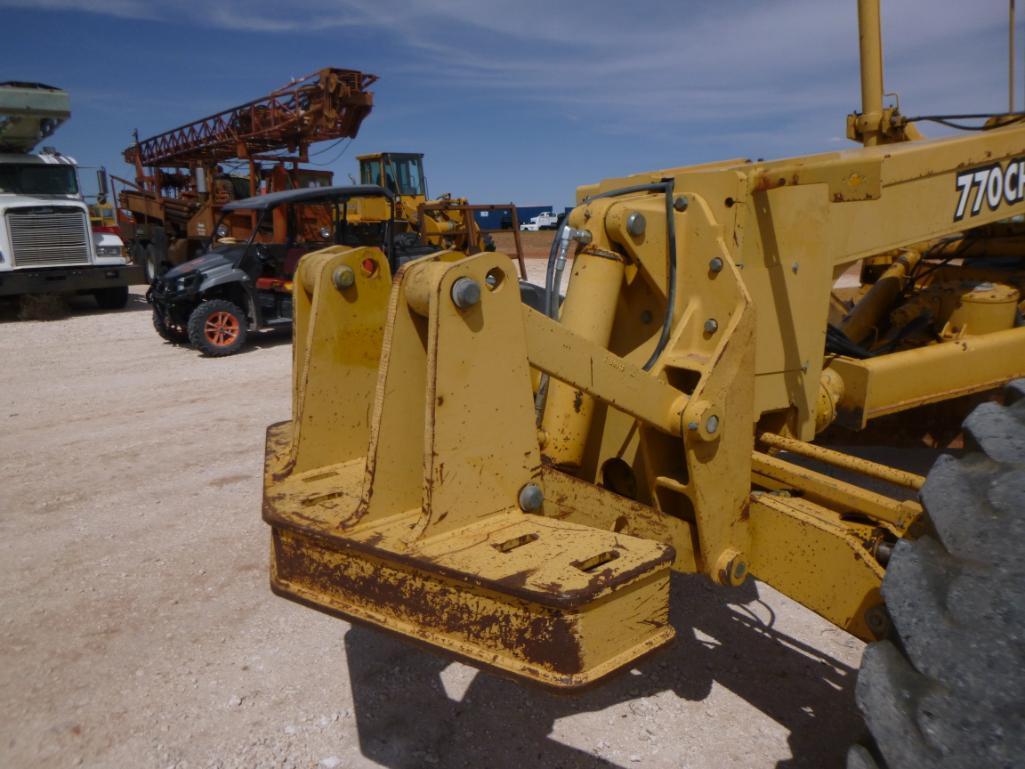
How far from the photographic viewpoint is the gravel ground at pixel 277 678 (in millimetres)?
2355

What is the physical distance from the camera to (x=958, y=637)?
1364 mm

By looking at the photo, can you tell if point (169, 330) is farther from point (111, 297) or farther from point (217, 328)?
point (111, 297)

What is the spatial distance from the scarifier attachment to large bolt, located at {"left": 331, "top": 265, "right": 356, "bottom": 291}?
0.47 meters

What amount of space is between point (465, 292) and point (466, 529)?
1.73 feet

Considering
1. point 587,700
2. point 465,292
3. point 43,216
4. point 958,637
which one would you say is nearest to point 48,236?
point 43,216

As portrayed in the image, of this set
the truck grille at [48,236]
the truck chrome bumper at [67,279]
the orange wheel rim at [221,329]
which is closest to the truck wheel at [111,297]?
the truck chrome bumper at [67,279]

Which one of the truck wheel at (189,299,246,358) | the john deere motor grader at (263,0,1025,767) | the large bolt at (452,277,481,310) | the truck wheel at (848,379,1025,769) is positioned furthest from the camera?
the truck wheel at (189,299,246,358)

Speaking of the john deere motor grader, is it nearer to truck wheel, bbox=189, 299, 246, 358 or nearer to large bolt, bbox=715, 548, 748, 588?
large bolt, bbox=715, 548, 748, 588

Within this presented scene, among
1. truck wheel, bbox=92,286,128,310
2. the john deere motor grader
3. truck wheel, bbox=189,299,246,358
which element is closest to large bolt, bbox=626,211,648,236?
the john deere motor grader

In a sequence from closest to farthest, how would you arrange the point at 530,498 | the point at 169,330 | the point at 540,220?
the point at 530,498 < the point at 169,330 < the point at 540,220

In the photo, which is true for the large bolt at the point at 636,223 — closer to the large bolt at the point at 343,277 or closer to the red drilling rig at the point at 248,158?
→ the large bolt at the point at 343,277

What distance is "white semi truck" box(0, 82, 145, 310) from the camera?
40.0ft

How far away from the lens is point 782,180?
227 centimetres

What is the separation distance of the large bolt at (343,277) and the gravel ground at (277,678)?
130 centimetres
